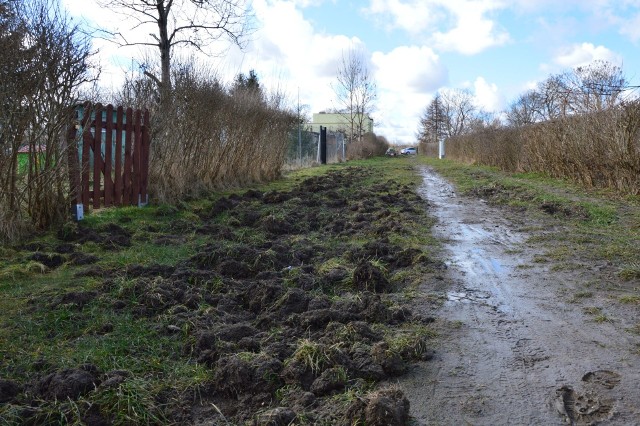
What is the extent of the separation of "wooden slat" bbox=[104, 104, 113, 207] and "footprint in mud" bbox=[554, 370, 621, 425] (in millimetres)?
8087

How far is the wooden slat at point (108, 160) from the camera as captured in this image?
907 centimetres

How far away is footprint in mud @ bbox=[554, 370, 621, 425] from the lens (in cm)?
275

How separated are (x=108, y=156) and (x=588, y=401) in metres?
8.30

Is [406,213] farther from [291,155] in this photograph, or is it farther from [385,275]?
[291,155]

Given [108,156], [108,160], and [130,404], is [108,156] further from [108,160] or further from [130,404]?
[130,404]

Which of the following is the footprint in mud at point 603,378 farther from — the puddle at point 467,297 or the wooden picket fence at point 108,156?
the wooden picket fence at point 108,156

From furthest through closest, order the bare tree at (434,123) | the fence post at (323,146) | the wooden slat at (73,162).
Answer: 1. the bare tree at (434,123)
2. the fence post at (323,146)
3. the wooden slat at (73,162)

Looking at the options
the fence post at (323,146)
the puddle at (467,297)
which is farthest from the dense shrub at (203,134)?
the fence post at (323,146)

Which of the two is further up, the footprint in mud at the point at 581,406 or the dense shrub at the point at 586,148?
the dense shrub at the point at 586,148

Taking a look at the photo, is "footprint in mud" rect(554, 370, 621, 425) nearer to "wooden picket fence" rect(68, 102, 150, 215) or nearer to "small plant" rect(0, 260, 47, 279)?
"small plant" rect(0, 260, 47, 279)

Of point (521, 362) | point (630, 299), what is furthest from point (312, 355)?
point (630, 299)

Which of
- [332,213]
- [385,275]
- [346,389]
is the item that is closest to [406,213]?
[332,213]

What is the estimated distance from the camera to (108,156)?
923cm

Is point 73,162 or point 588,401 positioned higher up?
point 73,162
